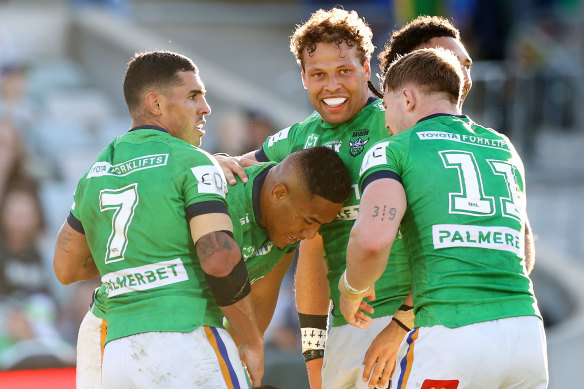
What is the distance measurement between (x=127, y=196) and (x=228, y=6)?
12724 millimetres

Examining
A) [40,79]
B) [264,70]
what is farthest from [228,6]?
[40,79]

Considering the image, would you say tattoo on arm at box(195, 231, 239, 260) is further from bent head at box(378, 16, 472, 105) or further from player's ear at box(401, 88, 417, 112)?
bent head at box(378, 16, 472, 105)

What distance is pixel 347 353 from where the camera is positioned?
4402mm

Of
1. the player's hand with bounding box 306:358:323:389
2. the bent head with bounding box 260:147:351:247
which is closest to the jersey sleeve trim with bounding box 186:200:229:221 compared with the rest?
the bent head with bounding box 260:147:351:247

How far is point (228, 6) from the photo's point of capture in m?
16.0

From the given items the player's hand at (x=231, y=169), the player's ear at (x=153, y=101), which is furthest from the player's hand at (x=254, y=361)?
the player's ear at (x=153, y=101)

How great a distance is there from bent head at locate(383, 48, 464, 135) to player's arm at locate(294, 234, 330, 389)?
1.08 meters

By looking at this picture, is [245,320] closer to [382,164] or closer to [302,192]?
[302,192]

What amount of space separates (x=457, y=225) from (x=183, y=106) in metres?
1.31

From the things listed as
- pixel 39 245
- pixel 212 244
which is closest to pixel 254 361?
pixel 212 244

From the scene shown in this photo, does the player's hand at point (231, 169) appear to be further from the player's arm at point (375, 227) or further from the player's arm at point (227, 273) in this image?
the player's arm at point (375, 227)

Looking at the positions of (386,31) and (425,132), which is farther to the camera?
(386,31)

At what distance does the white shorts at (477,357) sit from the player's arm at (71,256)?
4.94ft

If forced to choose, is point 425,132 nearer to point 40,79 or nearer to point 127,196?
point 127,196
